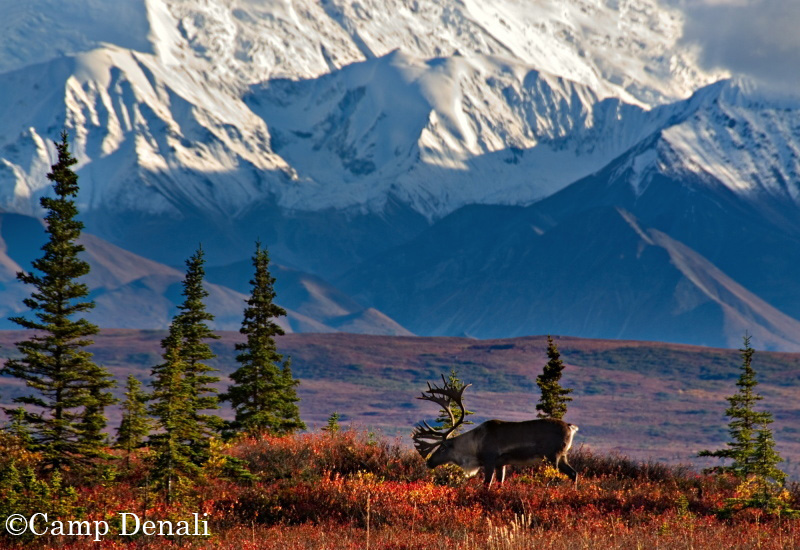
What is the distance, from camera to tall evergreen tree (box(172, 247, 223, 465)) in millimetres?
23917

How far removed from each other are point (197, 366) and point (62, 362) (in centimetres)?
683

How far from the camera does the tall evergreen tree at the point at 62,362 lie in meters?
25.7

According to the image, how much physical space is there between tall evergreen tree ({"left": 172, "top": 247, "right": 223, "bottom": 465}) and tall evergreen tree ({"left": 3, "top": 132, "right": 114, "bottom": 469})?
7.28 ft

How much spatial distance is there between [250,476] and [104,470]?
3.45m

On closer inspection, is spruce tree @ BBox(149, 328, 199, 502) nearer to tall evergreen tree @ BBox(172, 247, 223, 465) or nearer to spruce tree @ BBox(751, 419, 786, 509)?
tall evergreen tree @ BBox(172, 247, 223, 465)

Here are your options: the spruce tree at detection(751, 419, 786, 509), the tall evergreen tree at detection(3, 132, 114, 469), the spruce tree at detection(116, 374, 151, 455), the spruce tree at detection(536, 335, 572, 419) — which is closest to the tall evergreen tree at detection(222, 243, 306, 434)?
the spruce tree at detection(116, 374, 151, 455)

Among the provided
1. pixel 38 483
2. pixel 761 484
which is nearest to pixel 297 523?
pixel 38 483

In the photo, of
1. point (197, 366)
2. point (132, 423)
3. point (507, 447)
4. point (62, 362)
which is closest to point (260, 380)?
point (197, 366)

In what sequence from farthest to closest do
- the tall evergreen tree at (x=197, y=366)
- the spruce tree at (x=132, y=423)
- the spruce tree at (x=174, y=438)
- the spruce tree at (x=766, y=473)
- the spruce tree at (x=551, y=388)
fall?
the spruce tree at (x=551, y=388)
the spruce tree at (x=132, y=423)
the tall evergreen tree at (x=197, y=366)
the spruce tree at (x=766, y=473)
the spruce tree at (x=174, y=438)

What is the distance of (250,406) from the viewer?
37312 mm

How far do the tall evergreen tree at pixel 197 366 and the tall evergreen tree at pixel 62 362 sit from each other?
222 centimetres

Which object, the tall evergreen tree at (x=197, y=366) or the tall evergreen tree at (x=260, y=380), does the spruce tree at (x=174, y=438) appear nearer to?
the tall evergreen tree at (x=197, y=366)

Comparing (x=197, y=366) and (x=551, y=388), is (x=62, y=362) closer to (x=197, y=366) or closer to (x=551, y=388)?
(x=197, y=366)

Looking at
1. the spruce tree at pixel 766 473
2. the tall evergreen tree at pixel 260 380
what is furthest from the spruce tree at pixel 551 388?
the tall evergreen tree at pixel 260 380
